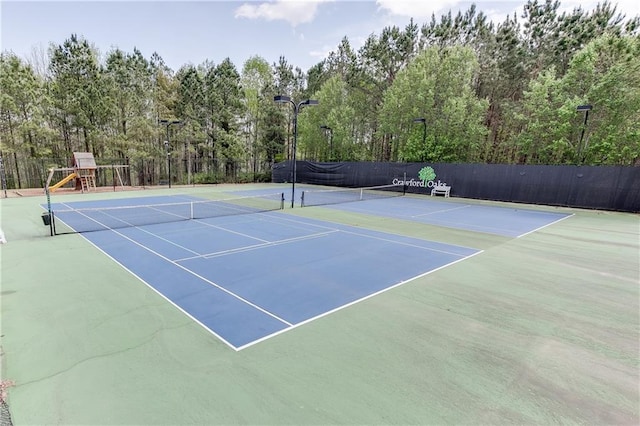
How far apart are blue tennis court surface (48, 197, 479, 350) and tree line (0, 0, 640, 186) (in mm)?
14118

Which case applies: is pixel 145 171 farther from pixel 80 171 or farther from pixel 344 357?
pixel 344 357

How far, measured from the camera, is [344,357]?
10.4 ft

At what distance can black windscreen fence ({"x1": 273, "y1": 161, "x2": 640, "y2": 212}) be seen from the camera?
1521 centimetres

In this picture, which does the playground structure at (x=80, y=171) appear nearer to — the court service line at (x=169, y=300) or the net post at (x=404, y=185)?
the court service line at (x=169, y=300)

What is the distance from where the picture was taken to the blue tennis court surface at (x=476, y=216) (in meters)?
10.5

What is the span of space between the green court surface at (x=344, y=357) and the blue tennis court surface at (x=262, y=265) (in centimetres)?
30

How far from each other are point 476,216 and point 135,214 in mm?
13316

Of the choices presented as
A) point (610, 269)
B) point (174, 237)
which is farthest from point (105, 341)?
point (610, 269)

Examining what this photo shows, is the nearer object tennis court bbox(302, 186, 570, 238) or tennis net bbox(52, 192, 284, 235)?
tennis net bbox(52, 192, 284, 235)

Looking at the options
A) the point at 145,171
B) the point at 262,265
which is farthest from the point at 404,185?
the point at 145,171

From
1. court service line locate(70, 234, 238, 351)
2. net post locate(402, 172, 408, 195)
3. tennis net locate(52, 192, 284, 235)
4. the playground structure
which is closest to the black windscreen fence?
net post locate(402, 172, 408, 195)

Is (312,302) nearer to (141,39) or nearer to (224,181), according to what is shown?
(224,181)

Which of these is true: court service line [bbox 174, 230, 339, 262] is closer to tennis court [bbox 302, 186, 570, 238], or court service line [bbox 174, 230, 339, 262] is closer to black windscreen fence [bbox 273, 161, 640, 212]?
tennis court [bbox 302, 186, 570, 238]

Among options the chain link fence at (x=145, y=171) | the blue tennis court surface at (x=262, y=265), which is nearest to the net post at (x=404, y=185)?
the blue tennis court surface at (x=262, y=265)
